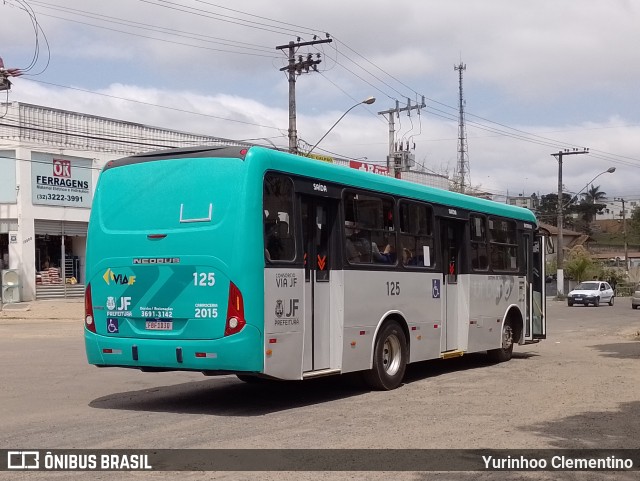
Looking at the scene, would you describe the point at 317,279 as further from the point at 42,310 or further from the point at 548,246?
the point at 42,310

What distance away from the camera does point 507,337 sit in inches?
653

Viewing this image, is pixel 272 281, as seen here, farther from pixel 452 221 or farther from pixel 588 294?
pixel 588 294

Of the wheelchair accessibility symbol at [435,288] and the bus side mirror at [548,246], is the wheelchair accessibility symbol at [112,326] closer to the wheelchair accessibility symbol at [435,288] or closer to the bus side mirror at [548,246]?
the wheelchair accessibility symbol at [435,288]

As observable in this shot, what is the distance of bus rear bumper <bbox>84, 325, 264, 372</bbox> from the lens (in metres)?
9.28

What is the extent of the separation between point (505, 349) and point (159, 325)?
8.70 meters

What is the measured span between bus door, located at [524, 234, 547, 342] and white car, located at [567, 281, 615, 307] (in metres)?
33.4

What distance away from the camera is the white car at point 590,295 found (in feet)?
162

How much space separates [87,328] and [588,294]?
43350 mm

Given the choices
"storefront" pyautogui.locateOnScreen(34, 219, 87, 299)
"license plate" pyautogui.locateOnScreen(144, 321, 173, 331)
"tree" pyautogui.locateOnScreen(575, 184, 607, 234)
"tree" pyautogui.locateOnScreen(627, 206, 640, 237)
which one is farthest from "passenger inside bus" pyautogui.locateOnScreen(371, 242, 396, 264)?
"tree" pyautogui.locateOnScreen(575, 184, 607, 234)

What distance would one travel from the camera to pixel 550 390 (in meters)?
12.0

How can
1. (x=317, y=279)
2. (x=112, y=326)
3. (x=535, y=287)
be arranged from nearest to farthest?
(x=112, y=326) < (x=317, y=279) < (x=535, y=287)

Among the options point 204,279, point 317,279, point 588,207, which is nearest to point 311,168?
point 317,279

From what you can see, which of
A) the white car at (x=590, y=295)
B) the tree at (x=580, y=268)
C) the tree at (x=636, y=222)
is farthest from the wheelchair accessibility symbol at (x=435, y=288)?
the tree at (x=636, y=222)

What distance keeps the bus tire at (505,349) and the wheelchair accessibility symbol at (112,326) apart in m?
8.35
